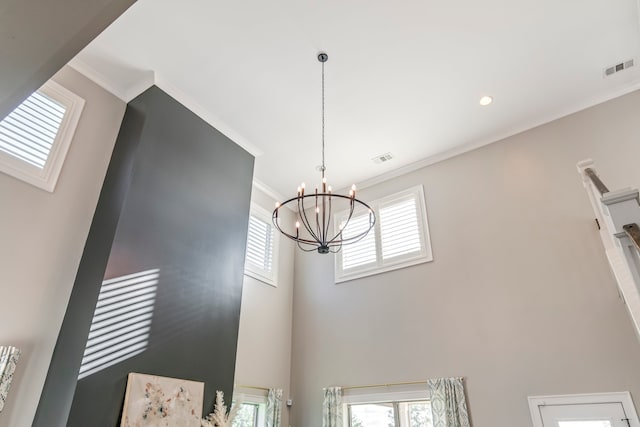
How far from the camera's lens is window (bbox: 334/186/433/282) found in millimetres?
6535

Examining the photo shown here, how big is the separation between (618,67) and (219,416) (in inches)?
258

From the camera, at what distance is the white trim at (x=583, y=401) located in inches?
167

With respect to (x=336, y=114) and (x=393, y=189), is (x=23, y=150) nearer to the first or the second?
(x=336, y=114)

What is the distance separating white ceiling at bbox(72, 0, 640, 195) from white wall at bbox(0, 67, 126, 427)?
1127mm

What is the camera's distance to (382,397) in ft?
19.3

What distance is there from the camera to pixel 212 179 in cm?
579

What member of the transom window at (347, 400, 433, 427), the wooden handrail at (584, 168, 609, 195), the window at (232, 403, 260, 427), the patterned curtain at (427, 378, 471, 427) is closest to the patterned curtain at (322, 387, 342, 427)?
the transom window at (347, 400, 433, 427)

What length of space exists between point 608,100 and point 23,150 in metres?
7.35

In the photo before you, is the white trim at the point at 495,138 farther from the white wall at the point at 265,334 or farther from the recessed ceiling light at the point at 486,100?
the white wall at the point at 265,334

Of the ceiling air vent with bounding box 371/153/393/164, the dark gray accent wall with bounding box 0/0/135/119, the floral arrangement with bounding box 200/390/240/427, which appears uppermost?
the ceiling air vent with bounding box 371/153/393/164

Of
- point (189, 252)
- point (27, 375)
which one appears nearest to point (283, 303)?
point (189, 252)

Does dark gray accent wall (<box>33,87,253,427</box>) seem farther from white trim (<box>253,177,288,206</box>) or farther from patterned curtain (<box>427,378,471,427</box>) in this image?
patterned curtain (<box>427,378,471,427</box>)

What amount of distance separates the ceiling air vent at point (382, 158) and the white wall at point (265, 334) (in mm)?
2242

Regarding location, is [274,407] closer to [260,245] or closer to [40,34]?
[260,245]
